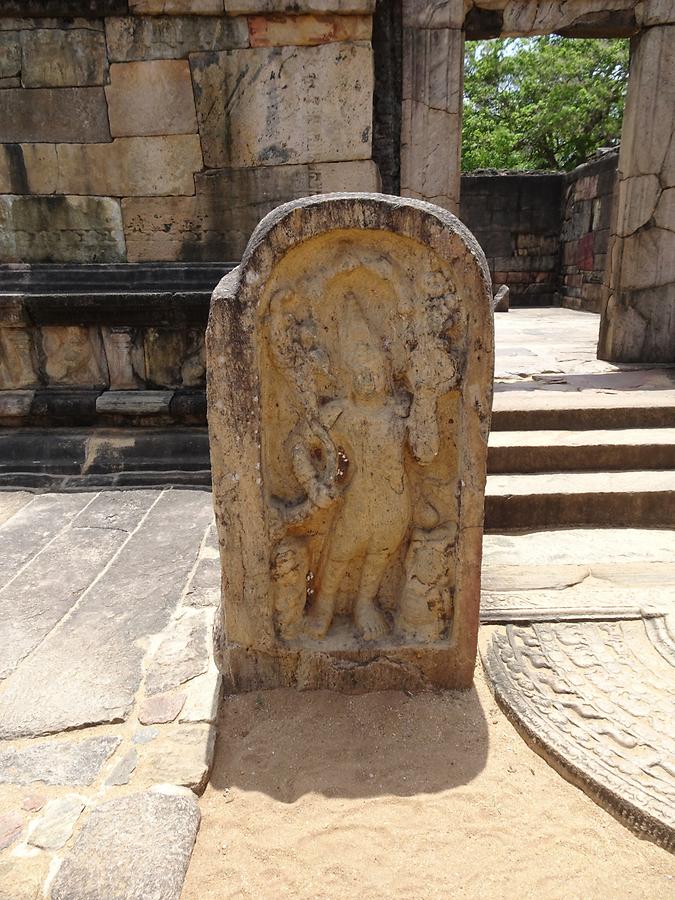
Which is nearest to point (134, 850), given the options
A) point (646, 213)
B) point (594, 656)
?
point (594, 656)

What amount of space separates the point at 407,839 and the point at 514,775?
17.1 inches

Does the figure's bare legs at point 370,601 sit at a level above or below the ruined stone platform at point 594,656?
above

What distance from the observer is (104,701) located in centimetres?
216

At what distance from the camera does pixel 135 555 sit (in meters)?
3.27

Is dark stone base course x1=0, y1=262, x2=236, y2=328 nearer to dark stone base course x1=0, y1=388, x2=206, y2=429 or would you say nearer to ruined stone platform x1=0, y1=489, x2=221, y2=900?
dark stone base course x1=0, y1=388, x2=206, y2=429

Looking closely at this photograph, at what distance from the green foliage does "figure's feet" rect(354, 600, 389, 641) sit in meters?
17.9

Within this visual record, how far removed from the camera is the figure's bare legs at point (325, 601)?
2.19 m

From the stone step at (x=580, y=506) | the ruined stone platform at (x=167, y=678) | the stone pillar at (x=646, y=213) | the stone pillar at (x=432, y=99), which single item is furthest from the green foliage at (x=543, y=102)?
the ruined stone platform at (x=167, y=678)

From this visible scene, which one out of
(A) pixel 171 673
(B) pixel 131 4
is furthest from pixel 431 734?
(B) pixel 131 4

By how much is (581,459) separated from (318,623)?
2.45 m

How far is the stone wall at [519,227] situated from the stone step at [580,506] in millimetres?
10659

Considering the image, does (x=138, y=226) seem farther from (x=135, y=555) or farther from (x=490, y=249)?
(x=490, y=249)

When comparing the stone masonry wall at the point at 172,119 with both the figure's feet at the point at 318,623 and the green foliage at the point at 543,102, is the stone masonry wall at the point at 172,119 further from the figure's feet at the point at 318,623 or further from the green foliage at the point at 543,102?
the green foliage at the point at 543,102

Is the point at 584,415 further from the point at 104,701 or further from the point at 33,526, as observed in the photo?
the point at 33,526
